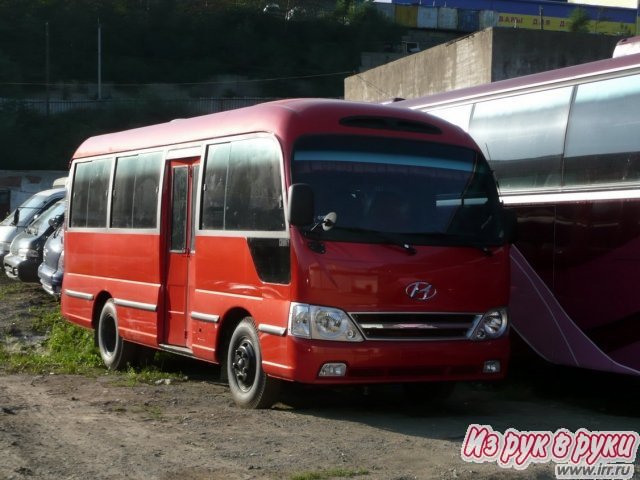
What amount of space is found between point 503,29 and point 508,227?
51.5 feet

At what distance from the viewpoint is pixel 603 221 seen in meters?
10.0

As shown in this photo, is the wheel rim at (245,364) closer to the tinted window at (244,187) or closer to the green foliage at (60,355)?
the tinted window at (244,187)

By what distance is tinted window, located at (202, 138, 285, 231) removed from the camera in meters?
9.28

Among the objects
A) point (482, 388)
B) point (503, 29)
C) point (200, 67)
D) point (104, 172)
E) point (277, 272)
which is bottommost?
point (482, 388)

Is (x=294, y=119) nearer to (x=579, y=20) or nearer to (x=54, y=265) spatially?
(x=54, y=265)

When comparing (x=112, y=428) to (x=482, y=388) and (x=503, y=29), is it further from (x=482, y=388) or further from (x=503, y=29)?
(x=503, y=29)

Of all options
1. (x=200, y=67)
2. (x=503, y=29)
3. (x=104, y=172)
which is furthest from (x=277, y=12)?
(x=104, y=172)

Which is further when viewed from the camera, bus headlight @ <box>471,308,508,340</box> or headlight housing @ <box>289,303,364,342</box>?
bus headlight @ <box>471,308,508,340</box>

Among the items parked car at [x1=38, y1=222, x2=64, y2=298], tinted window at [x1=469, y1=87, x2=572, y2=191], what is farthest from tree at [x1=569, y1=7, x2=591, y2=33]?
tinted window at [x1=469, y1=87, x2=572, y2=191]

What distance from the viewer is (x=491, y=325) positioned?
930 centimetres

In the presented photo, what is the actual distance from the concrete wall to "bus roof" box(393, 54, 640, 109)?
1049cm

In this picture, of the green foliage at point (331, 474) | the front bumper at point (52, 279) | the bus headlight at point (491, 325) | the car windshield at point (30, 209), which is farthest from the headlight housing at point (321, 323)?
the car windshield at point (30, 209)

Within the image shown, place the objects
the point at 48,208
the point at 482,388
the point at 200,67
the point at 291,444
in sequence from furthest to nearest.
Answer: the point at 200,67 → the point at 48,208 → the point at 482,388 → the point at 291,444

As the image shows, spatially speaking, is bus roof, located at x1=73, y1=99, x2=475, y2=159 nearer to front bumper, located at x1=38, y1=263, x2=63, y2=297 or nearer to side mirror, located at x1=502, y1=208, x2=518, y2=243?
side mirror, located at x1=502, y1=208, x2=518, y2=243
